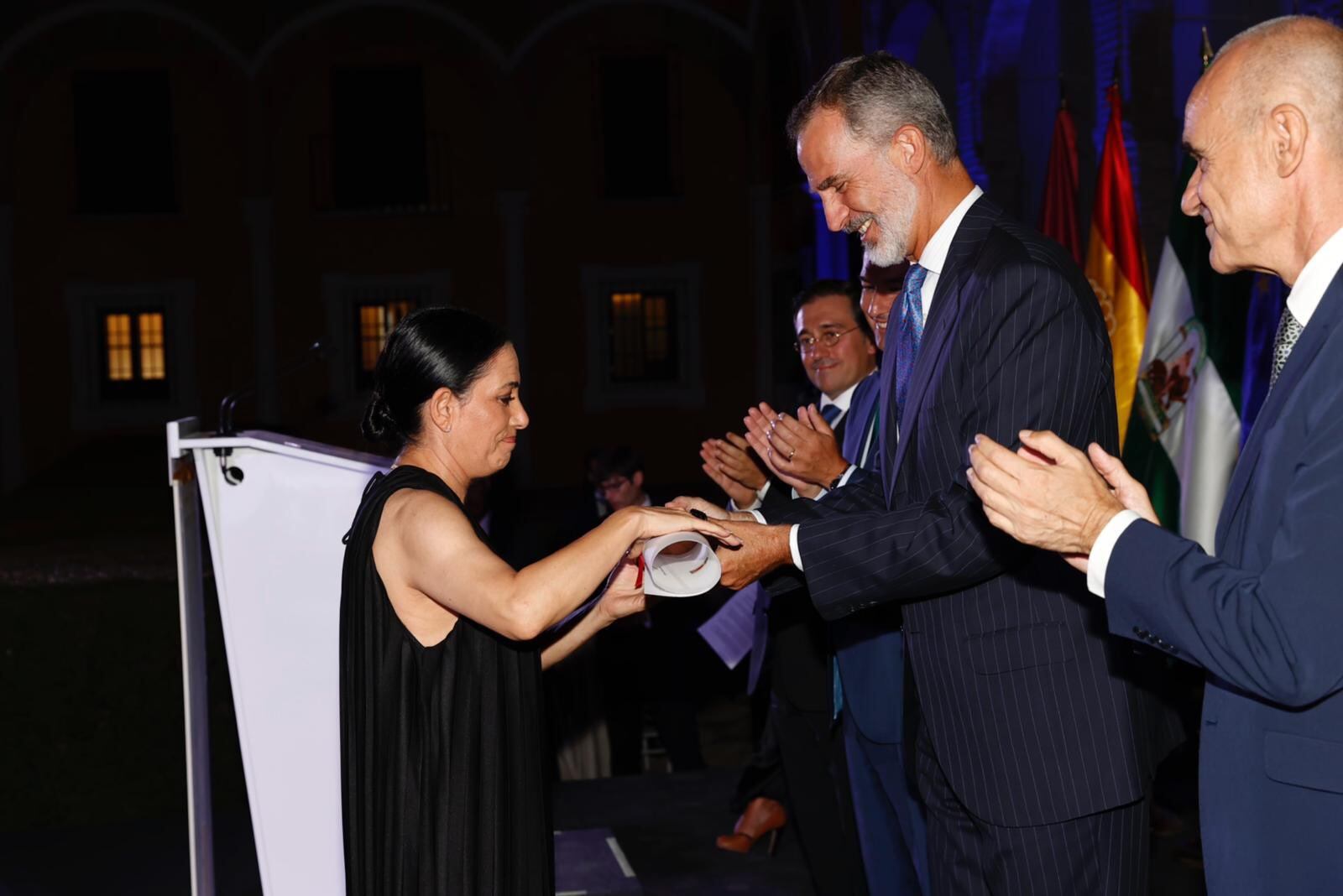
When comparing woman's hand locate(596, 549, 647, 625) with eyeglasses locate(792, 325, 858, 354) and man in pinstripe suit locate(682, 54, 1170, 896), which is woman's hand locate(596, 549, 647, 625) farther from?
eyeglasses locate(792, 325, 858, 354)

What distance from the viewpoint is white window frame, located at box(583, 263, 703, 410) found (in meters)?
19.1

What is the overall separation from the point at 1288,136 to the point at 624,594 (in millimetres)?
1475

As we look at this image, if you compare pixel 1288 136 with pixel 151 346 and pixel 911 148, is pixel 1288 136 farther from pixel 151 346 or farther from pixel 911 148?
pixel 151 346

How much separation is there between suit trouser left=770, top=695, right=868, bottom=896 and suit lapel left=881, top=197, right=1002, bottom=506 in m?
1.80

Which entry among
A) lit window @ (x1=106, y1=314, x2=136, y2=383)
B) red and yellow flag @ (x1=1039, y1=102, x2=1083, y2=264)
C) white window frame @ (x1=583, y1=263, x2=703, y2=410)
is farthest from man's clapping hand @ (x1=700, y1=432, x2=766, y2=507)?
lit window @ (x1=106, y1=314, x2=136, y2=383)

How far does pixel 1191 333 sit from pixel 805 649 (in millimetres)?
2301

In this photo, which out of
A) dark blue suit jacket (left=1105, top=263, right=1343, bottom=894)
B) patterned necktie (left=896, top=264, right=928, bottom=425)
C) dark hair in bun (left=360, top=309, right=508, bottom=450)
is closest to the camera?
dark blue suit jacket (left=1105, top=263, right=1343, bottom=894)

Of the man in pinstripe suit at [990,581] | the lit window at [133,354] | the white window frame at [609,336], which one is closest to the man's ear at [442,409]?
the man in pinstripe suit at [990,581]

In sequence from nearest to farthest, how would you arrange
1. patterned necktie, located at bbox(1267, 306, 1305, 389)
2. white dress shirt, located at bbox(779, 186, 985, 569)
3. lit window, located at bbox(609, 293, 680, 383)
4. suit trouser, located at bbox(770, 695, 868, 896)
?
patterned necktie, located at bbox(1267, 306, 1305, 389) < white dress shirt, located at bbox(779, 186, 985, 569) < suit trouser, located at bbox(770, 695, 868, 896) < lit window, located at bbox(609, 293, 680, 383)

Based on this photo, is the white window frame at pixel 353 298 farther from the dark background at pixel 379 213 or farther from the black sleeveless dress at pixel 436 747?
the black sleeveless dress at pixel 436 747

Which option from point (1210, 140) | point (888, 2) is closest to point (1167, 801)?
point (1210, 140)

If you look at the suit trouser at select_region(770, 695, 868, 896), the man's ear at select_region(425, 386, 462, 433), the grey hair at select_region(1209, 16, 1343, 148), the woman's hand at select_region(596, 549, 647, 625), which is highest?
the grey hair at select_region(1209, 16, 1343, 148)

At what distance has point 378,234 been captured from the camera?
62.8ft

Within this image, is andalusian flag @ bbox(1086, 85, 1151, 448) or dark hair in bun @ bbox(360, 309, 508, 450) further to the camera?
andalusian flag @ bbox(1086, 85, 1151, 448)
